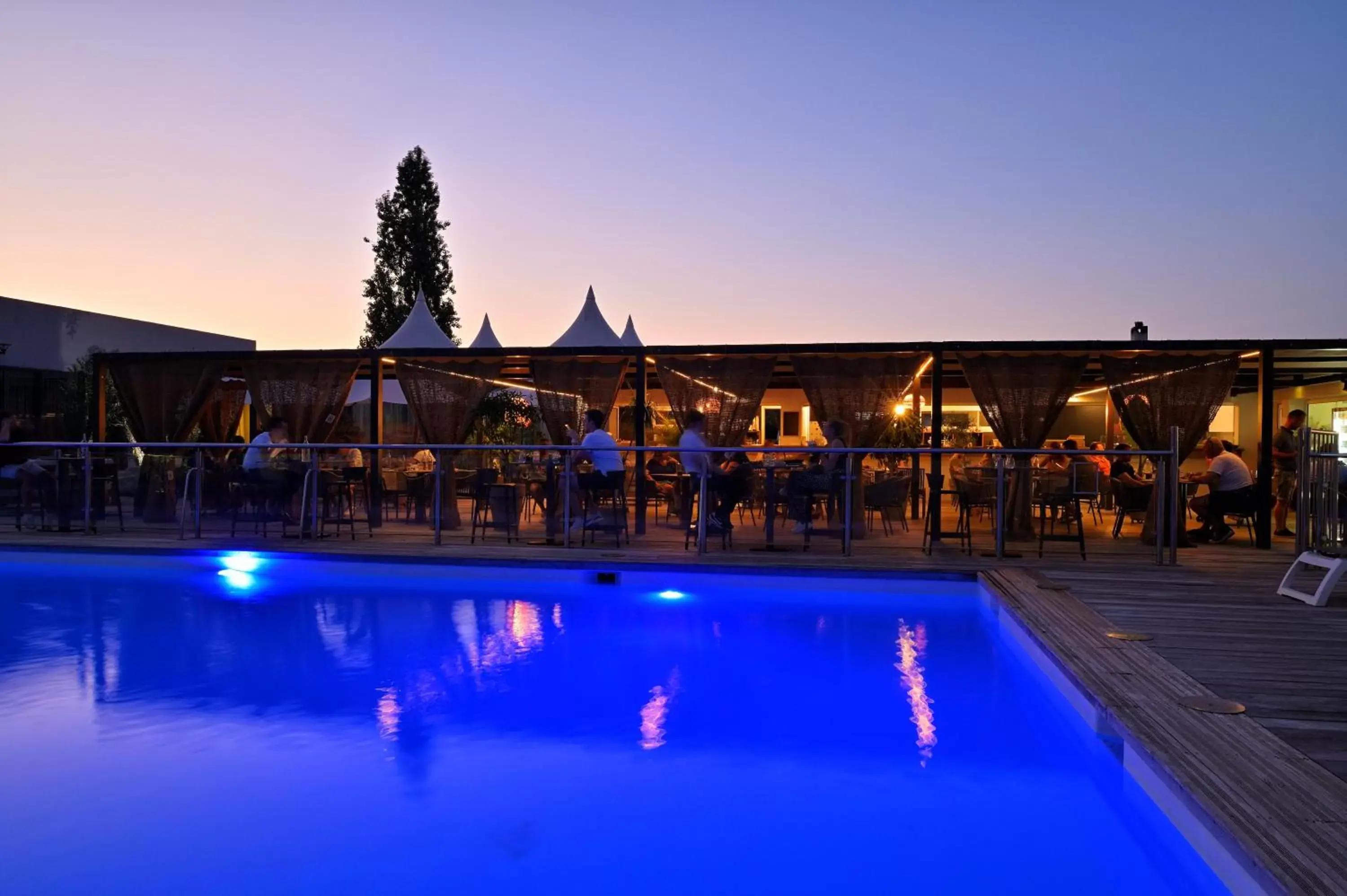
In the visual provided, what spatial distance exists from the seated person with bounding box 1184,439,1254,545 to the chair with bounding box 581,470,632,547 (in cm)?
599

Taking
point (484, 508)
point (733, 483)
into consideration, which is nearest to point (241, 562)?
point (484, 508)

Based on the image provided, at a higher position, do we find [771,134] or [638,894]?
[771,134]

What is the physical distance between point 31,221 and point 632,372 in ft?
40.8

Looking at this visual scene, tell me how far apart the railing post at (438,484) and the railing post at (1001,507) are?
16.7 feet

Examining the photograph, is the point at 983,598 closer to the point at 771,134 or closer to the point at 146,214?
the point at 771,134

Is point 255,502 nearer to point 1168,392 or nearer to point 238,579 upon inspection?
point 238,579

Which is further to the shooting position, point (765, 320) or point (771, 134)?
point (765, 320)

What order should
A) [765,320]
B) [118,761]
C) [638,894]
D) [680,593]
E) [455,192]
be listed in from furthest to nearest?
[455,192] < [765,320] < [680,593] < [118,761] < [638,894]

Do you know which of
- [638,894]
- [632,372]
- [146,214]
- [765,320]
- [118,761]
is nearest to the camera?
[638,894]

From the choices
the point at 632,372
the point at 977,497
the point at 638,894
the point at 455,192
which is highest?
the point at 455,192

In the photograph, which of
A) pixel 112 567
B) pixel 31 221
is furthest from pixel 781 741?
pixel 31 221

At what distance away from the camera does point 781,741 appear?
4160 mm

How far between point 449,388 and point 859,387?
4.83m

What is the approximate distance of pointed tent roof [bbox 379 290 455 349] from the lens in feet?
58.5
